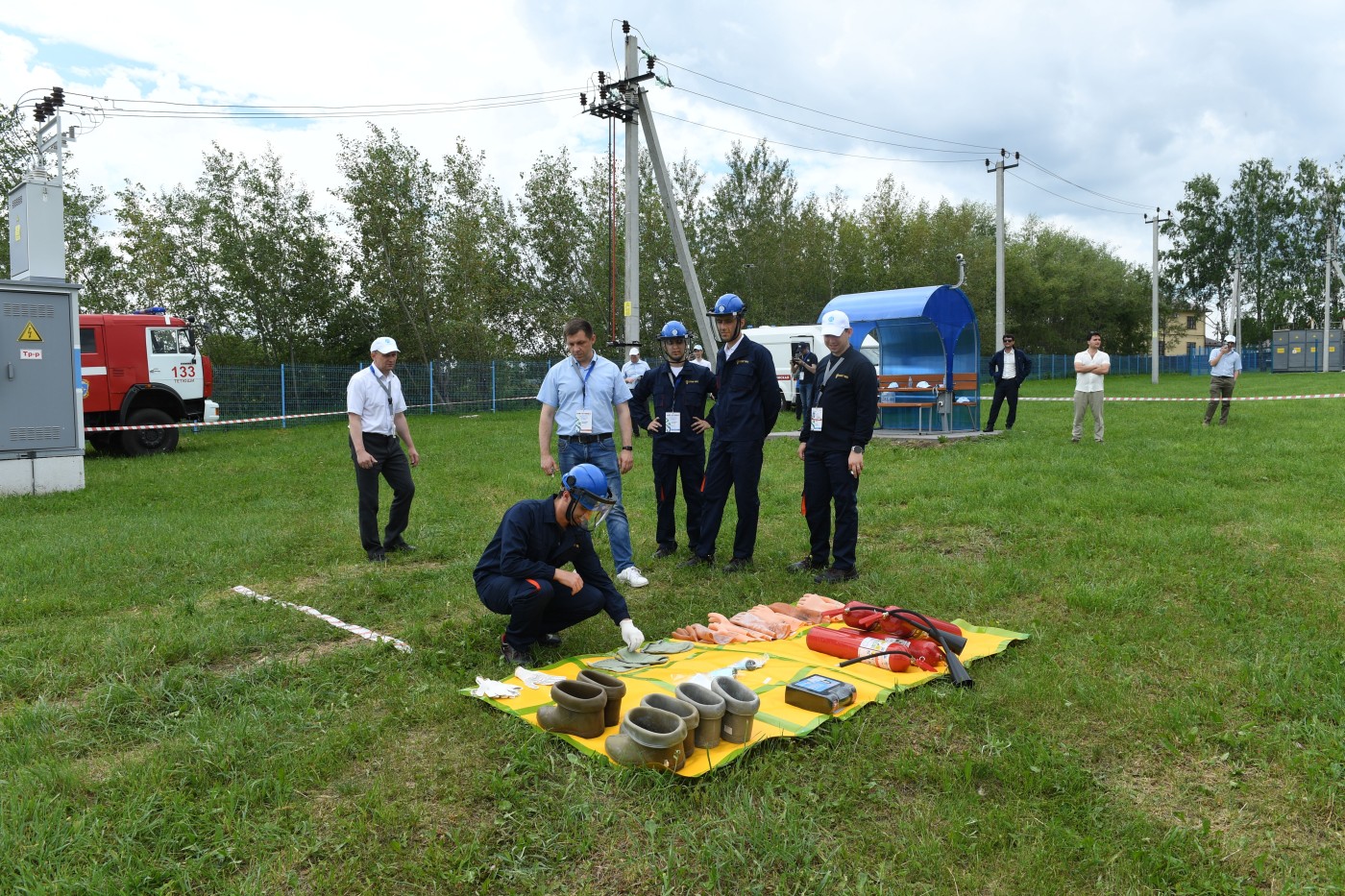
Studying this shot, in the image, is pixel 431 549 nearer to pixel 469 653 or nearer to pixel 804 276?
pixel 469 653

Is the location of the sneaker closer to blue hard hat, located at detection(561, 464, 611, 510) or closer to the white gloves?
the white gloves

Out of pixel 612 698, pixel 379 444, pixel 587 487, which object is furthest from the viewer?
pixel 379 444

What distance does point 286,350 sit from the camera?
93.8 feet

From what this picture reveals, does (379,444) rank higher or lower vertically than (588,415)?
lower

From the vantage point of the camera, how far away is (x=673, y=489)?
7.48 metres

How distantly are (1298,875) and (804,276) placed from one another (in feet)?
126

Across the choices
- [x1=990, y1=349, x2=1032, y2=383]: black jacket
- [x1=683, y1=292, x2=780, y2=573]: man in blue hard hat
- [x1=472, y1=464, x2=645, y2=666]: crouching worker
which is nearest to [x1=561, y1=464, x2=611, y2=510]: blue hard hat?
[x1=472, y1=464, x2=645, y2=666]: crouching worker

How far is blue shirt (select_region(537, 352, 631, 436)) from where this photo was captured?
6.30 metres

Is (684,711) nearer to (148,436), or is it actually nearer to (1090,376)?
(1090,376)

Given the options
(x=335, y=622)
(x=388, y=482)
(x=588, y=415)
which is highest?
(x=588, y=415)

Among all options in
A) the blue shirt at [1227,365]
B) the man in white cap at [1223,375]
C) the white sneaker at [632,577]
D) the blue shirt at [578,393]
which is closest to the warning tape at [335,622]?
the white sneaker at [632,577]

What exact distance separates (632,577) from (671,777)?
3.04 metres

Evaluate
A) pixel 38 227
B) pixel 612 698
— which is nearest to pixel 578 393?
pixel 612 698

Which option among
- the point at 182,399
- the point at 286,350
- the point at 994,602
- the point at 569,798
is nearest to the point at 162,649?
the point at 569,798
